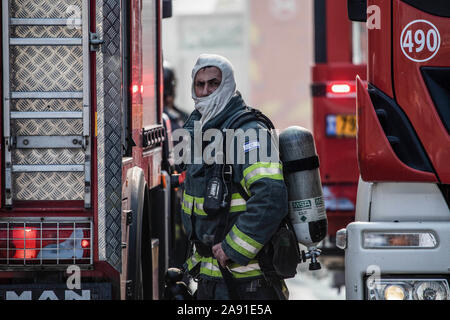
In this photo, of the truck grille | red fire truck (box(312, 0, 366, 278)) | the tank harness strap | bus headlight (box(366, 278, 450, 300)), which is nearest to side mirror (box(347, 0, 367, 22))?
the tank harness strap

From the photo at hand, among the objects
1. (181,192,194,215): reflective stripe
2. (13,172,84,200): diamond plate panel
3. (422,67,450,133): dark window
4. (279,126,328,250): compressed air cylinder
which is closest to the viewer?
(422,67,450,133): dark window

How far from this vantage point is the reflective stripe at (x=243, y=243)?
4.07 m

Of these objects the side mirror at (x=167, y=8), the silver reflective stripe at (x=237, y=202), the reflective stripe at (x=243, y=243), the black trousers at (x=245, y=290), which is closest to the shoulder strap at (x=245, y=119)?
the silver reflective stripe at (x=237, y=202)

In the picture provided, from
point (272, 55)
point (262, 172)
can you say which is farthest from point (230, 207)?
point (272, 55)

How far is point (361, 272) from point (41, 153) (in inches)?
68.5

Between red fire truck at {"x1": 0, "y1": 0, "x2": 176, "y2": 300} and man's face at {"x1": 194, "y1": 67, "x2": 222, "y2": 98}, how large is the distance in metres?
0.42

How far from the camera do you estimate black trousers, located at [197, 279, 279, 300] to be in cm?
424

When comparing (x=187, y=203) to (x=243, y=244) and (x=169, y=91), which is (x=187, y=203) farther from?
(x=169, y=91)

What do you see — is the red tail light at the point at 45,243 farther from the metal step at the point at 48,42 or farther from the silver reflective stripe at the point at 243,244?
the metal step at the point at 48,42

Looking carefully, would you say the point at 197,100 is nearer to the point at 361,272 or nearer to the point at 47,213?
the point at 47,213

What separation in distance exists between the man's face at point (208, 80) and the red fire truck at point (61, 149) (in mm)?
422

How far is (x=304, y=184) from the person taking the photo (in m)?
4.17

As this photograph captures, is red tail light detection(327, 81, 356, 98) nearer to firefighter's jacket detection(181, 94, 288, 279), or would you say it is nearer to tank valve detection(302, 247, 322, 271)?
firefighter's jacket detection(181, 94, 288, 279)

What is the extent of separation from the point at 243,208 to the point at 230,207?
0.06 metres
